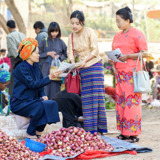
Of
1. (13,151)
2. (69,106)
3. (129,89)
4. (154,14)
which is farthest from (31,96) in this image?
(154,14)

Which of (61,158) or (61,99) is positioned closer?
(61,158)

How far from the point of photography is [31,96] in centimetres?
538

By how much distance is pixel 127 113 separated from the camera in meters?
5.51

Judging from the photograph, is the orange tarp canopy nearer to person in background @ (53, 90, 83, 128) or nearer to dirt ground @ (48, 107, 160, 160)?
dirt ground @ (48, 107, 160, 160)

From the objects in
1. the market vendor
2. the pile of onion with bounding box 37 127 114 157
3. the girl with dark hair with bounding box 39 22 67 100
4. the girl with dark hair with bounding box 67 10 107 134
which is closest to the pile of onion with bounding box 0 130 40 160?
the pile of onion with bounding box 37 127 114 157

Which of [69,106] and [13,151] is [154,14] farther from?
[13,151]

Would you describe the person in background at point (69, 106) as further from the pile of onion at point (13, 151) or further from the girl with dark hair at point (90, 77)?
the pile of onion at point (13, 151)

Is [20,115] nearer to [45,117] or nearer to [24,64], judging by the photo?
[45,117]

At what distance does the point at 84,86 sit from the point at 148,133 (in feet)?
5.30

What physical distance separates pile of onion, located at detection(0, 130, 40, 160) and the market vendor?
32.3 inches

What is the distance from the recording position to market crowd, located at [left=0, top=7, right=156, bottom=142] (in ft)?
17.3

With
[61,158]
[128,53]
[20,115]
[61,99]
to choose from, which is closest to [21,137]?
[20,115]

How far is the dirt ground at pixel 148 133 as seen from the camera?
4660 mm

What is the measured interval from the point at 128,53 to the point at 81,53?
751 mm
